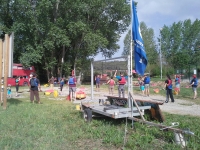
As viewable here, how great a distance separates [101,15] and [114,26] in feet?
10.6

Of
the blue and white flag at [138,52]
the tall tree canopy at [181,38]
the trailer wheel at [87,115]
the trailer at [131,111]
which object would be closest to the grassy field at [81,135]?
the trailer wheel at [87,115]

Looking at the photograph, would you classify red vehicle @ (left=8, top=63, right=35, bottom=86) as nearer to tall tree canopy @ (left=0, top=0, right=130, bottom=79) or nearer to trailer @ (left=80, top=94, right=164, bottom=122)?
tall tree canopy @ (left=0, top=0, right=130, bottom=79)

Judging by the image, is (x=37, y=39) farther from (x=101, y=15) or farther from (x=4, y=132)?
(x=4, y=132)

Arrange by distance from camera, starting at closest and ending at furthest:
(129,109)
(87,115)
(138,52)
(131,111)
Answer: (131,111) → (129,109) → (138,52) → (87,115)

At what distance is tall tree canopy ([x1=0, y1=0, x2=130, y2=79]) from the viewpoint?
3184 cm

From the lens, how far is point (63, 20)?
33.3m

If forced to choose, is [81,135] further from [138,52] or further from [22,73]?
[22,73]

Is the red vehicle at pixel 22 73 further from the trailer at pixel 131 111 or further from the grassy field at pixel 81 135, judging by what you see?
the trailer at pixel 131 111

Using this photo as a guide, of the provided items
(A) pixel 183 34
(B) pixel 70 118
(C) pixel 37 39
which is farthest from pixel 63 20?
(A) pixel 183 34

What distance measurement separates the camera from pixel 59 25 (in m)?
33.3

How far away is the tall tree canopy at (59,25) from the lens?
3184 centimetres

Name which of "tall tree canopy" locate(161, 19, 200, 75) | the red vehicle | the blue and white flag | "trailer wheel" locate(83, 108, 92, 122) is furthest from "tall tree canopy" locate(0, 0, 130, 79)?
"tall tree canopy" locate(161, 19, 200, 75)

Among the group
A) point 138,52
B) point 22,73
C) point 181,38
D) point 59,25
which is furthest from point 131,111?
point 181,38

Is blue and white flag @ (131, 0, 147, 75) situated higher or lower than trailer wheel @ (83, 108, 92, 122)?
higher
